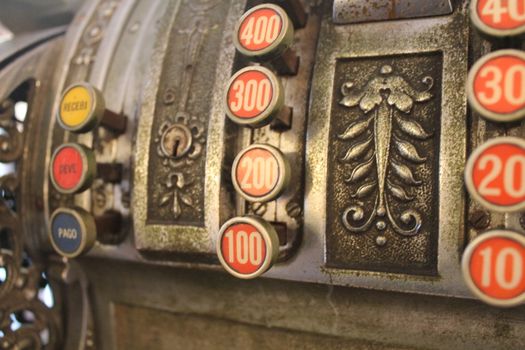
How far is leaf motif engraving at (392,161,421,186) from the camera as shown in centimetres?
84

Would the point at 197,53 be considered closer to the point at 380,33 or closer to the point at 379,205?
the point at 380,33

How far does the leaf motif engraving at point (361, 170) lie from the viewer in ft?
2.86

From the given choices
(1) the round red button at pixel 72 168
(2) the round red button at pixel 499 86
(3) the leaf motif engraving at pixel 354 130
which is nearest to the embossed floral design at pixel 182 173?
(1) the round red button at pixel 72 168

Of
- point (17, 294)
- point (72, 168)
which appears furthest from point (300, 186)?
point (17, 294)

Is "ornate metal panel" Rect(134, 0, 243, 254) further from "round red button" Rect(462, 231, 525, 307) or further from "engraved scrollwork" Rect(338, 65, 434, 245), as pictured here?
"round red button" Rect(462, 231, 525, 307)

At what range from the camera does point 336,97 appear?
92cm

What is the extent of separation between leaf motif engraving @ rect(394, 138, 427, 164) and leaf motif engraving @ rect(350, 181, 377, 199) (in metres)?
0.07

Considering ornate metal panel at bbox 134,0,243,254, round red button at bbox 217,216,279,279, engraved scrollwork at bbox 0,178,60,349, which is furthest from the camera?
engraved scrollwork at bbox 0,178,60,349

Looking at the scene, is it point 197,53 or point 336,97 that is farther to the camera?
point 197,53

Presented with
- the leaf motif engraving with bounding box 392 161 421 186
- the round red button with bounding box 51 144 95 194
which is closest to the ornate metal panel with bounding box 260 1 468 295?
the leaf motif engraving with bounding box 392 161 421 186

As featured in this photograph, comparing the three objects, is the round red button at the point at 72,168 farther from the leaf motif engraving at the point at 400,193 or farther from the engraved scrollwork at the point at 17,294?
the leaf motif engraving at the point at 400,193

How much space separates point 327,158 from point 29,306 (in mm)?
810

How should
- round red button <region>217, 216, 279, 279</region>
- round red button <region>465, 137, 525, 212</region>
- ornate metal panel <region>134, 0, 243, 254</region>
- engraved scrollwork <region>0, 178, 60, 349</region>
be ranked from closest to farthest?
round red button <region>465, 137, 525, 212</region>, round red button <region>217, 216, 279, 279</region>, ornate metal panel <region>134, 0, 243, 254</region>, engraved scrollwork <region>0, 178, 60, 349</region>

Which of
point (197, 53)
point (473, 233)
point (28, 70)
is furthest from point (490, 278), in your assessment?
point (28, 70)
